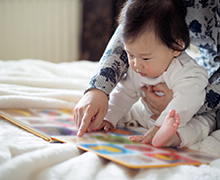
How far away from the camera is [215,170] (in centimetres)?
51

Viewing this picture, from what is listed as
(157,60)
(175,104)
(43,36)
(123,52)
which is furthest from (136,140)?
(43,36)

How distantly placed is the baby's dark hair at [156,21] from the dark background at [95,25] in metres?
2.24

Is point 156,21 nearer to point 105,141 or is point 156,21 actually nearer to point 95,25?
point 105,141

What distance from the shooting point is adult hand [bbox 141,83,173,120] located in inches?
33.9

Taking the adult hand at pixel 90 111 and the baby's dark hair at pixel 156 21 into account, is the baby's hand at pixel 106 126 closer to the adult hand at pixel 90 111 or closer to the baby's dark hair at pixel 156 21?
the adult hand at pixel 90 111

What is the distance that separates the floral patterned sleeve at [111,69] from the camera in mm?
875

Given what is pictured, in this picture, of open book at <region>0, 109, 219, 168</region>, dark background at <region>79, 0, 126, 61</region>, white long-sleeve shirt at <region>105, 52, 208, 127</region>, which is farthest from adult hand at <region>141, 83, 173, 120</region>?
dark background at <region>79, 0, 126, 61</region>

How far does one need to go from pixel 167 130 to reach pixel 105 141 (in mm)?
153

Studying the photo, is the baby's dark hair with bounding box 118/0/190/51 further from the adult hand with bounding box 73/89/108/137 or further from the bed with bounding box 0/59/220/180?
the bed with bounding box 0/59/220/180

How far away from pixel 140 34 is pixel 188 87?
20 cm

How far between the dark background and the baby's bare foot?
8.13 feet

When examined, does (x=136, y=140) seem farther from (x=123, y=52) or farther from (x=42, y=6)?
(x=42, y=6)

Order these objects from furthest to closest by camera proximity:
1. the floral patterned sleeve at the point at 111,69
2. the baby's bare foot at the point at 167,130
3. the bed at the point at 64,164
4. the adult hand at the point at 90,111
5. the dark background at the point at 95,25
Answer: the dark background at the point at 95,25, the floral patterned sleeve at the point at 111,69, the adult hand at the point at 90,111, the baby's bare foot at the point at 167,130, the bed at the point at 64,164

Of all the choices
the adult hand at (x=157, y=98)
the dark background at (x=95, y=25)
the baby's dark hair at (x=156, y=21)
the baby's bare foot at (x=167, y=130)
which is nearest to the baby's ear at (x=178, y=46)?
the baby's dark hair at (x=156, y=21)
